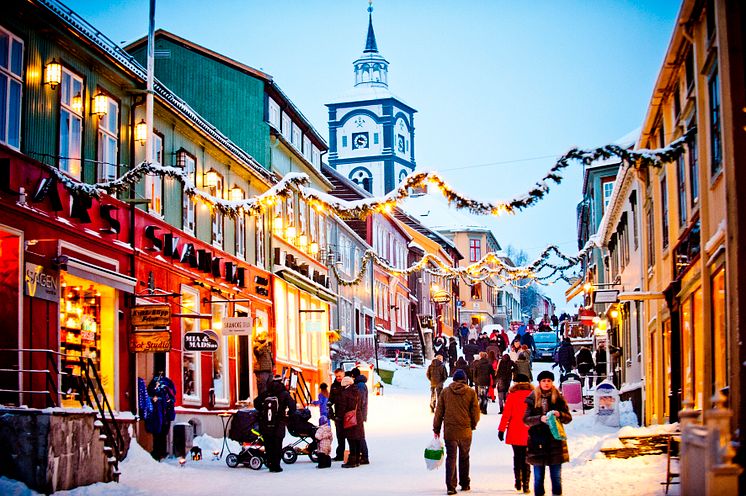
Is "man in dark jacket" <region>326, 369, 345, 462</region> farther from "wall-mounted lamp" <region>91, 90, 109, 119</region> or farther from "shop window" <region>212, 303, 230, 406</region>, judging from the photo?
"shop window" <region>212, 303, 230, 406</region>

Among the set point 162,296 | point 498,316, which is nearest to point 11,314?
point 162,296

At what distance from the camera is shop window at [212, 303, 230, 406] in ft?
101

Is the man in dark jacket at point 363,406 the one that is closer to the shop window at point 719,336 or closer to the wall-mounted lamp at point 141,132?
the wall-mounted lamp at point 141,132

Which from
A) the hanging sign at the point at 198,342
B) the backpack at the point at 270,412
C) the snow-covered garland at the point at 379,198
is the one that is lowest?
the backpack at the point at 270,412

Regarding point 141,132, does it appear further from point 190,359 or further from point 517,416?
point 517,416

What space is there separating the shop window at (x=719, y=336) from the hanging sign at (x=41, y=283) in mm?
10818

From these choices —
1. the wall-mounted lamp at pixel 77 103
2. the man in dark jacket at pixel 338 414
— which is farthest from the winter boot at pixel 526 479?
the wall-mounted lamp at pixel 77 103

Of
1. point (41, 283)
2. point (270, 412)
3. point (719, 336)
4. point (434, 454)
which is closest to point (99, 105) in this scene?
point (41, 283)

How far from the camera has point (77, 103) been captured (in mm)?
22141

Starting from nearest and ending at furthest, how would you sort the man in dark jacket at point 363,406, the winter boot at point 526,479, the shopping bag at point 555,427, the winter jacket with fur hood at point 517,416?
the shopping bag at point 555,427 → the winter boot at point 526,479 → the winter jacket with fur hood at point 517,416 → the man in dark jacket at point 363,406

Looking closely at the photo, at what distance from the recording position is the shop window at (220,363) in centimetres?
3086

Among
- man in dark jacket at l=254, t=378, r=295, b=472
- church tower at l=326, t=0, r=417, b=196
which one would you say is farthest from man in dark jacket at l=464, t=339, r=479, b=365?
church tower at l=326, t=0, r=417, b=196

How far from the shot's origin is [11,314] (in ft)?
62.5

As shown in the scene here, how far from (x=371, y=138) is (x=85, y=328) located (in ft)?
363
